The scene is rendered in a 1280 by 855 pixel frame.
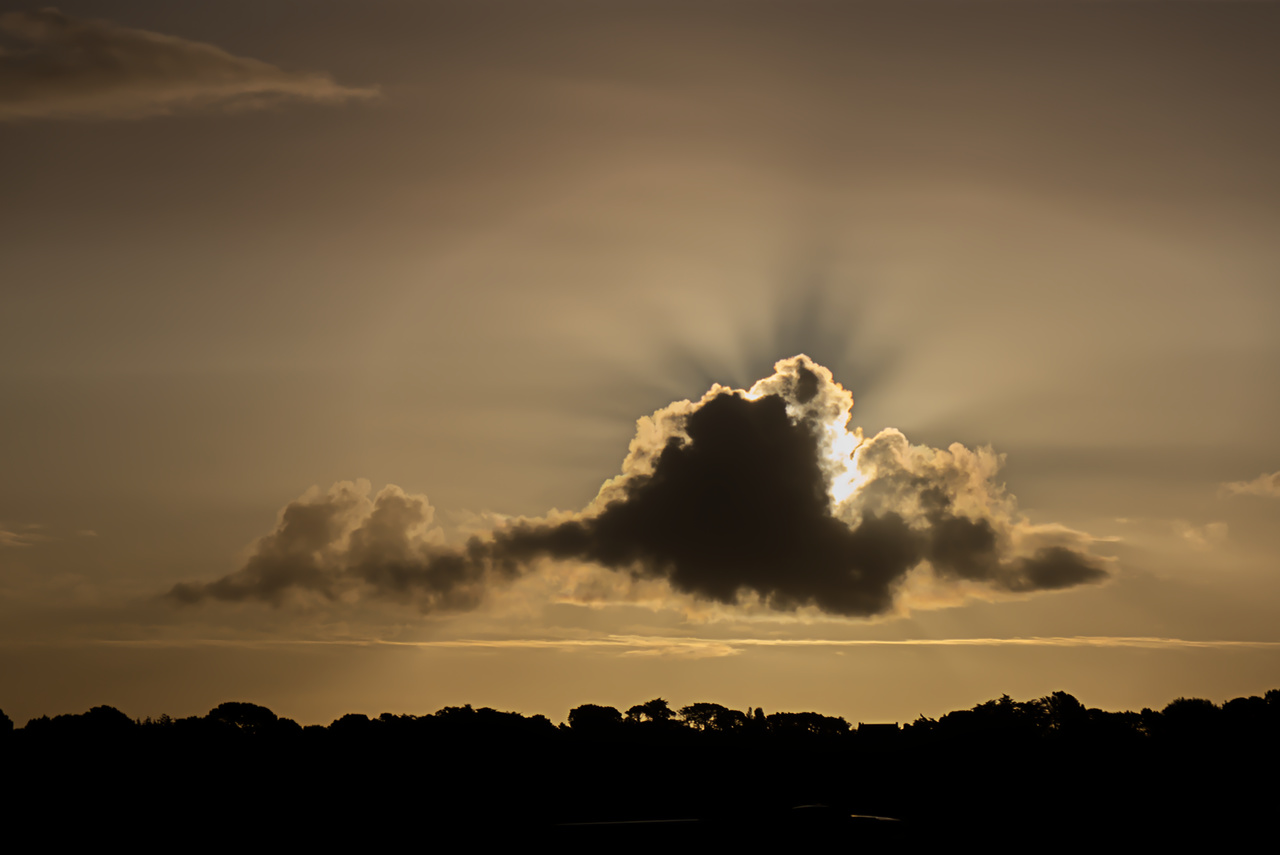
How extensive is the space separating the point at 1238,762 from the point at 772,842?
139 metres

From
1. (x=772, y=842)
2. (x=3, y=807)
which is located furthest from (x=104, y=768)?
(x=772, y=842)

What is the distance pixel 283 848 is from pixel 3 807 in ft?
123

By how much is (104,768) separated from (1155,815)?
12242 cm

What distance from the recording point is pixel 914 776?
160 meters

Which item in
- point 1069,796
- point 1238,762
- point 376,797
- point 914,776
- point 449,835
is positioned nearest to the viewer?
point 449,835

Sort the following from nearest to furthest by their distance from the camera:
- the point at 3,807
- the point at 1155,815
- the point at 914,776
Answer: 1. the point at 3,807
2. the point at 1155,815
3. the point at 914,776

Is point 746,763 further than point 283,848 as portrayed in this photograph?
Yes

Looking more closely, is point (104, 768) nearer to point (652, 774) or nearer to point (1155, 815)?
point (652, 774)

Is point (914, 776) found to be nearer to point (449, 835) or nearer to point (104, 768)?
point (104, 768)

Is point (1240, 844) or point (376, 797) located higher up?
point (376, 797)

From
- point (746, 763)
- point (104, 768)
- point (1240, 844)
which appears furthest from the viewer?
point (746, 763)

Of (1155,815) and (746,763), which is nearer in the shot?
(1155,815)

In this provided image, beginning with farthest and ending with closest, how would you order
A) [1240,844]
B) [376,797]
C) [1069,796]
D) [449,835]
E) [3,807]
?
1. [1069,796]
2. [3,807]
3. [1240,844]
4. [376,797]
5. [449,835]

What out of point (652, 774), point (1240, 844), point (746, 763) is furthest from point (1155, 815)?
point (746, 763)
